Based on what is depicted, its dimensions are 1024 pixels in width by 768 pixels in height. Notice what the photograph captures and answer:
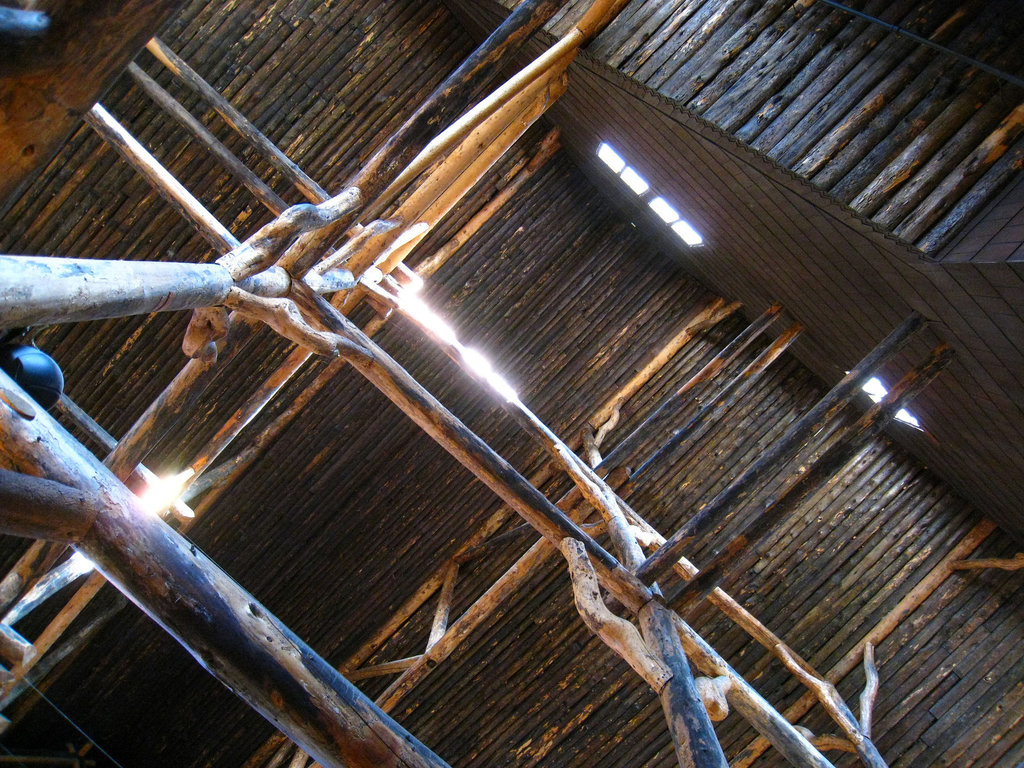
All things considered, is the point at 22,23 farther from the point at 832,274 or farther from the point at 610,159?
the point at 610,159

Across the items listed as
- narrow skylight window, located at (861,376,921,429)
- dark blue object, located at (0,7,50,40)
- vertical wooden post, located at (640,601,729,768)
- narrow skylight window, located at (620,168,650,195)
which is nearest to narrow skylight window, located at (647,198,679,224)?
narrow skylight window, located at (620,168,650,195)

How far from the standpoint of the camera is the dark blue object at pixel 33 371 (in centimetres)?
254

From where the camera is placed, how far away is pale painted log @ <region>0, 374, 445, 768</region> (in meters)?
2.19

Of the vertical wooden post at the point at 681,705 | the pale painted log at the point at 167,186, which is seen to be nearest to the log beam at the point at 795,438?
the vertical wooden post at the point at 681,705

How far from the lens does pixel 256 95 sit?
7004mm

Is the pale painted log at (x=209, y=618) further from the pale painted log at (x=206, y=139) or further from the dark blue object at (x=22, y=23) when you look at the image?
the pale painted log at (x=206, y=139)

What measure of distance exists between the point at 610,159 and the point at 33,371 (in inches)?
228

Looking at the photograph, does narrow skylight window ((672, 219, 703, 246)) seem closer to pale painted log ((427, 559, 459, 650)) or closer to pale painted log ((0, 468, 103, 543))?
pale painted log ((427, 559, 459, 650))

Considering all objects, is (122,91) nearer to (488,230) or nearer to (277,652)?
(488,230)

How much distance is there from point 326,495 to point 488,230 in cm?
346

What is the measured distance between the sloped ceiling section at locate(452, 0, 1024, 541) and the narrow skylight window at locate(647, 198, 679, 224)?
1.24 ft

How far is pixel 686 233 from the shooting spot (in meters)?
7.12

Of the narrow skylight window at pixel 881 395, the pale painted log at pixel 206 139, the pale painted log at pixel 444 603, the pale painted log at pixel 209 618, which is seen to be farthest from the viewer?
the pale painted log at pixel 444 603

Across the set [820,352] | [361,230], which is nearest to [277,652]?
[361,230]
